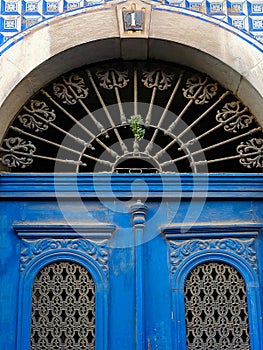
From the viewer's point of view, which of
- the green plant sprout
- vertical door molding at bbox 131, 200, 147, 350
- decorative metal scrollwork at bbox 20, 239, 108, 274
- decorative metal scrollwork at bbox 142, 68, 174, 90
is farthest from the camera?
decorative metal scrollwork at bbox 142, 68, 174, 90

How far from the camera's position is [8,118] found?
5.63 meters

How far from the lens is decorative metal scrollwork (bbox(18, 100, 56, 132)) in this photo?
5.73m

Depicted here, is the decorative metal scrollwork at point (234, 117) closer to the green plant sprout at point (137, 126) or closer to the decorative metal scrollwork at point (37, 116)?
the green plant sprout at point (137, 126)

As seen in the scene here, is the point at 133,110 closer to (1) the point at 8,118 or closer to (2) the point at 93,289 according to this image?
(1) the point at 8,118

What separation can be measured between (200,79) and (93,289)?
2096mm

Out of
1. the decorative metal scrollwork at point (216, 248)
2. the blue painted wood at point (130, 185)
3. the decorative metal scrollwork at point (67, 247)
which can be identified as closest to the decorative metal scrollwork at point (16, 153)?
the blue painted wood at point (130, 185)

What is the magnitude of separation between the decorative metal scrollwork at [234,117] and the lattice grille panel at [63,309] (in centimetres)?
177

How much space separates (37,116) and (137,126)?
2.87 feet

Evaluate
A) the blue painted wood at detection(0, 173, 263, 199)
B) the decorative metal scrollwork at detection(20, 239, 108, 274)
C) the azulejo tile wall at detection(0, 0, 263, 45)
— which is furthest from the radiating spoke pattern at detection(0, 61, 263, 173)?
the decorative metal scrollwork at detection(20, 239, 108, 274)

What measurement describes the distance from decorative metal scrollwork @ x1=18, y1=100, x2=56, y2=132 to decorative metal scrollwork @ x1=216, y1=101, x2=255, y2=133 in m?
1.48

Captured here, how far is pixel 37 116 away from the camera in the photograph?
5.75 meters

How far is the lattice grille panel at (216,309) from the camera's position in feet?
17.2

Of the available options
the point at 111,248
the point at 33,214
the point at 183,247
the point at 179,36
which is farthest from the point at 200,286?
the point at 179,36

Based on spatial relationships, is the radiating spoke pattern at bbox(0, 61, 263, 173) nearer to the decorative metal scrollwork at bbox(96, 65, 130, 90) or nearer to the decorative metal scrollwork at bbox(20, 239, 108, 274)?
the decorative metal scrollwork at bbox(96, 65, 130, 90)
